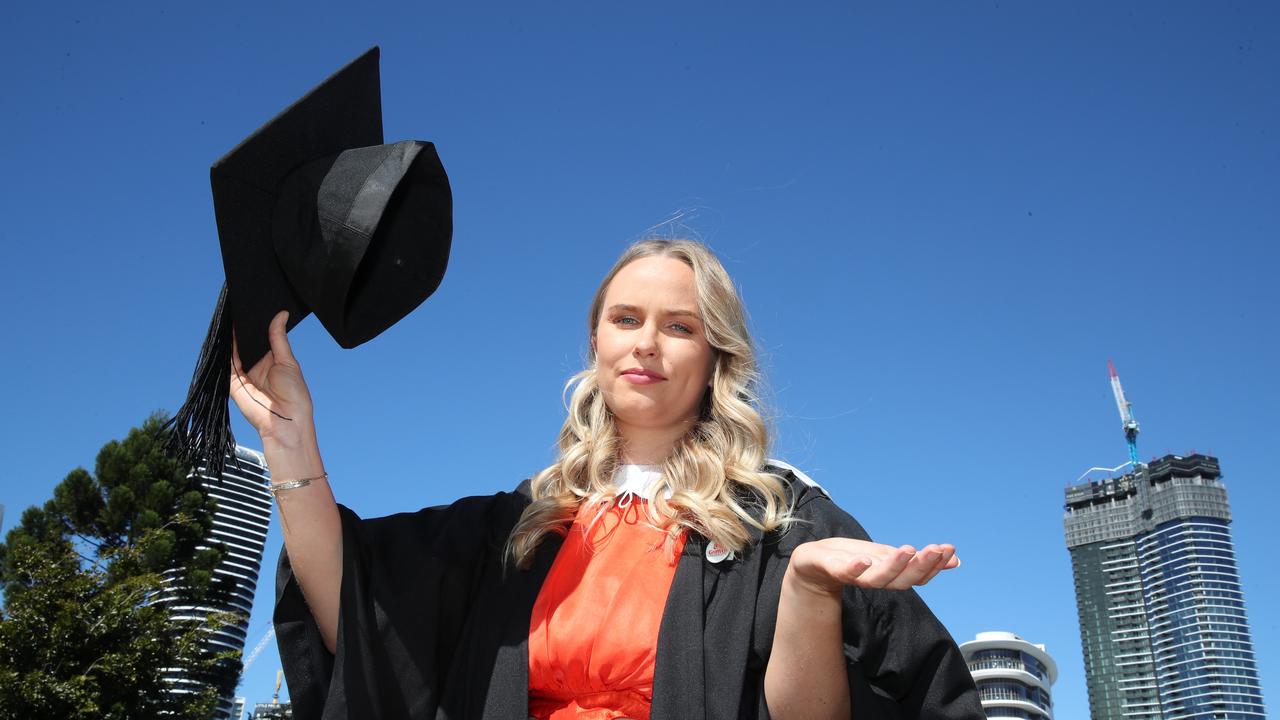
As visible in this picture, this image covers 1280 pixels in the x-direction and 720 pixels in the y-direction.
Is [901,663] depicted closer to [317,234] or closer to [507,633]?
[507,633]

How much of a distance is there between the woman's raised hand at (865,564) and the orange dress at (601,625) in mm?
413

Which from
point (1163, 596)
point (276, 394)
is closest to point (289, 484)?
point (276, 394)

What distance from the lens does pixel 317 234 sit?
2.37 m

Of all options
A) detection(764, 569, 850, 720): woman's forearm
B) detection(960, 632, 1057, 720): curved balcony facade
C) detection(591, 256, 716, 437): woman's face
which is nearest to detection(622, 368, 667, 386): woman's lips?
detection(591, 256, 716, 437): woman's face

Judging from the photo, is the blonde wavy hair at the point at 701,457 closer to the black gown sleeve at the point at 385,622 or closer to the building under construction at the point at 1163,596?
the black gown sleeve at the point at 385,622

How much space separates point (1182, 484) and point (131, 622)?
186153 millimetres

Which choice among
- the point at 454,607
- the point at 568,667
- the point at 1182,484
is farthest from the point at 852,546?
the point at 1182,484

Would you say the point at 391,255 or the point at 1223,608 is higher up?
the point at 1223,608

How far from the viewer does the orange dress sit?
7.25 feet

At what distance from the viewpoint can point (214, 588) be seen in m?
20.3

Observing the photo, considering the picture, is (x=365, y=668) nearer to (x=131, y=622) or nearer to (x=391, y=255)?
(x=391, y=255)

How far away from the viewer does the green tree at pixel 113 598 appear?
1334 cm

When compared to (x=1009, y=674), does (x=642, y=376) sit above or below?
below

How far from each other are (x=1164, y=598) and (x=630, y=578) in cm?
19582
